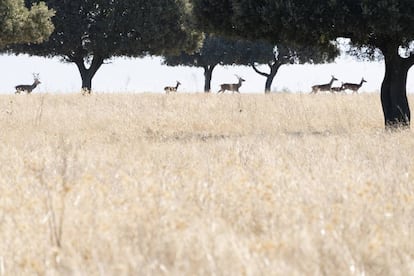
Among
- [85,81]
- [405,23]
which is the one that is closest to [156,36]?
[85,81]

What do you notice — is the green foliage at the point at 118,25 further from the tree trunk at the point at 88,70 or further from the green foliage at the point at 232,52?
the green foliage at the point at 232,52

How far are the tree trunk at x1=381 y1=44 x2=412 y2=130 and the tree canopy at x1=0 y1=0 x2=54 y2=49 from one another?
16.8 m

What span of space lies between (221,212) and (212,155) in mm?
4638

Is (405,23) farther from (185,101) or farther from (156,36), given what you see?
(156,36)

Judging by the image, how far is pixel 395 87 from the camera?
2127cm

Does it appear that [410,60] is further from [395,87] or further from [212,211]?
[212,211]

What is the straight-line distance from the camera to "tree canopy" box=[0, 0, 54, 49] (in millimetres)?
31578

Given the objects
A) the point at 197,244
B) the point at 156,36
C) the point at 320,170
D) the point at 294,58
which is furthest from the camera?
the point at 294,58

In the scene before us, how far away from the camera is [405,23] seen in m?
19.8

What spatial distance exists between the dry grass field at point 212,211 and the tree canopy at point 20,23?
20.4 metres

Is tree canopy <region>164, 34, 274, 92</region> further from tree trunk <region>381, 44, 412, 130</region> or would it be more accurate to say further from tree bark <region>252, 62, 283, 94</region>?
tree trunk <region>381, 44, 412, 130</region>

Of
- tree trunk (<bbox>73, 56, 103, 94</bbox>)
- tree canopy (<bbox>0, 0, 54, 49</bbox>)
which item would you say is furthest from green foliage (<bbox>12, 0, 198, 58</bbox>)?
tree canopy (<bbox>0, 0, 54, 49</bbox>)

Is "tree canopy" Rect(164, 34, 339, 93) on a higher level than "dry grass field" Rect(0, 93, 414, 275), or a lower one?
higher

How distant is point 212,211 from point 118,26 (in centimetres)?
3822
